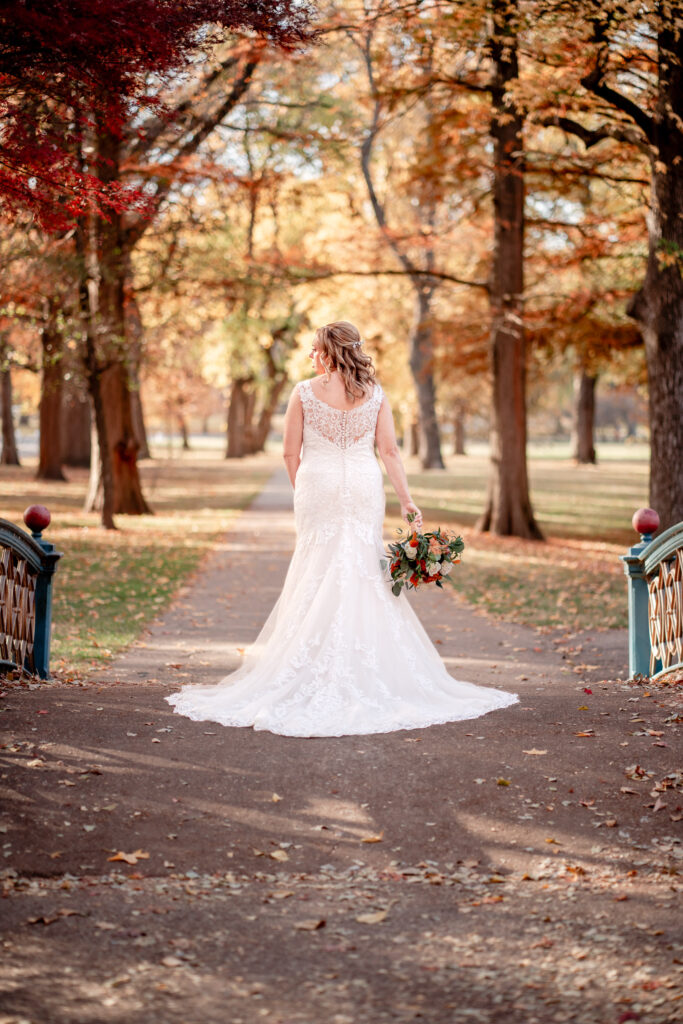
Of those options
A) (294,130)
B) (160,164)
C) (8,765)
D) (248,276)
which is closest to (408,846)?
(8,765)

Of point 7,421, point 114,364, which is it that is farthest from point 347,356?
point 7,421

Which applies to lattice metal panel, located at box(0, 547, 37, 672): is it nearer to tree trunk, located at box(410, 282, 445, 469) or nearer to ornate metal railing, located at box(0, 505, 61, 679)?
ornate metal railing, located at box(0, 505, 61, 679)

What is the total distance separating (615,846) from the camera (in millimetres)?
4961

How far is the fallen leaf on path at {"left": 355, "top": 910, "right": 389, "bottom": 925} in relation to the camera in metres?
4.16

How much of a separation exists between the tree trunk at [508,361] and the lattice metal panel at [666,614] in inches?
426

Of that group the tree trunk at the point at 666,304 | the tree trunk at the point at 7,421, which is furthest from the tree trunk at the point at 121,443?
the tree trunk at the point at 7,421

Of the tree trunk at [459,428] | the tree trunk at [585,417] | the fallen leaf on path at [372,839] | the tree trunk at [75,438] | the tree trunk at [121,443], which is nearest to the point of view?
the fallen leaf on path at [372,839]

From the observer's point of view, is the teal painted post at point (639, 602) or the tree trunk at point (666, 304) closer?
the teal painted post at point (639, 602)

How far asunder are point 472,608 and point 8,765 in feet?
25.3

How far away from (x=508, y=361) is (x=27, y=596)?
43.2 ft

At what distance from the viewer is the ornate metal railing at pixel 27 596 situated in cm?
762

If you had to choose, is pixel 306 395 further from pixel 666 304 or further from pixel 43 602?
pixel 666 304

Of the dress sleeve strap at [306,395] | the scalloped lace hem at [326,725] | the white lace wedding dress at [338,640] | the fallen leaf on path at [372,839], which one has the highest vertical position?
the dress sleeve strap at [306,395]

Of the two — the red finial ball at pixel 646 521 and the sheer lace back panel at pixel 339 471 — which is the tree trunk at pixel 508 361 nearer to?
the red finial ball at pixel 646 521
